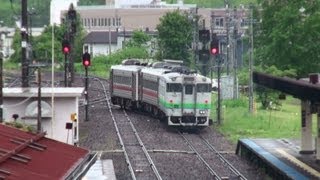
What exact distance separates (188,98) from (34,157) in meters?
22.4

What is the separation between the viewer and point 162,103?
33906 mm

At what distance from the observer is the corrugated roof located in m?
9.41

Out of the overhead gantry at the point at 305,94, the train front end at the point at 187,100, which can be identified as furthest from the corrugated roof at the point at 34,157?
the train front end at the point at 187,100

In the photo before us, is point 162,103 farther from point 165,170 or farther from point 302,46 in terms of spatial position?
point 302,46

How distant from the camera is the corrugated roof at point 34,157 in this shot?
941 cm

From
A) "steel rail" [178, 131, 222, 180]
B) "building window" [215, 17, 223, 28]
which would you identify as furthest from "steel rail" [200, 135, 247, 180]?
"building window" [215, 17, 223, 28]

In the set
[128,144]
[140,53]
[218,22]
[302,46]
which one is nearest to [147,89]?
[128,144]

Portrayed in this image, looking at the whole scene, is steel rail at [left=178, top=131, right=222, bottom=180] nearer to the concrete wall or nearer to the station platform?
the station platform

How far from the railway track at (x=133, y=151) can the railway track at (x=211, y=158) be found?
154 centimetres

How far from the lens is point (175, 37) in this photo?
240ft

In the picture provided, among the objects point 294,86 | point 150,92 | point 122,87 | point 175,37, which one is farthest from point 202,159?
point 175,37

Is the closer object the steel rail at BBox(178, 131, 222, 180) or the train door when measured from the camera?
the steel rail at BBox(178, 131, 222, 180)

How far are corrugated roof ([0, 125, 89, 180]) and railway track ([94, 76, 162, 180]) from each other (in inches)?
316

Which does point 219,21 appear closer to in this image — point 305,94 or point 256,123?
point 256,123
